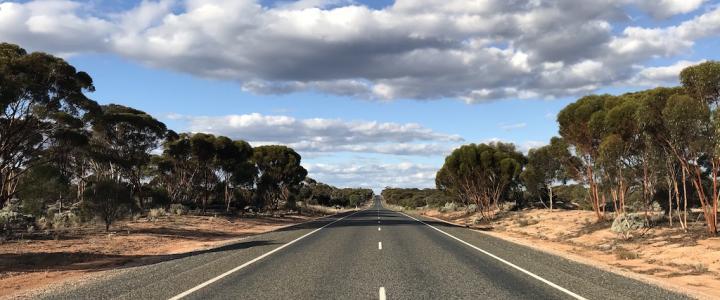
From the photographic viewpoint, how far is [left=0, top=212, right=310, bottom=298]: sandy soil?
13406mm

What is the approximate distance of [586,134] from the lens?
31.1 metres

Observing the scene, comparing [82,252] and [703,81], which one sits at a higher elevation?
[703,81]

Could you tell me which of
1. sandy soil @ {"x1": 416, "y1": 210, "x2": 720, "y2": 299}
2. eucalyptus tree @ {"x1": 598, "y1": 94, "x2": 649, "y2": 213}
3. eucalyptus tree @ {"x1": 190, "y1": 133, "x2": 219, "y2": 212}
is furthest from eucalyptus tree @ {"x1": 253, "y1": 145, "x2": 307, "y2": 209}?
eucalyptus tree @ {"x1": 598, "y1": 94, "x2": 649, "y2": 213}

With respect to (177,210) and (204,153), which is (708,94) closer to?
(177,210)

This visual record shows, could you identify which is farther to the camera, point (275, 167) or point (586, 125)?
point (275, 167)

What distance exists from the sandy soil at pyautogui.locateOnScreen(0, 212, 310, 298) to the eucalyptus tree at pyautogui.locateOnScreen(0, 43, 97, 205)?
6055mm

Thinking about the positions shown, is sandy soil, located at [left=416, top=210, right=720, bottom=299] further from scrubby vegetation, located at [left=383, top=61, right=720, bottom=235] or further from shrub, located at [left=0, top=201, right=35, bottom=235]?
shrub, located at [left=0, top=201, right=35, bottom=235]

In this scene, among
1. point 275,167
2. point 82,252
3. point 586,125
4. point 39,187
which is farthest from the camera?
point 275,167

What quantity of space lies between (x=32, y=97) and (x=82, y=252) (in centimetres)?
1201

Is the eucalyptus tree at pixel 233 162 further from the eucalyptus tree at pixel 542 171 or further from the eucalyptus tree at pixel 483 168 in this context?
the eucalyptus tree at pixel 542 171

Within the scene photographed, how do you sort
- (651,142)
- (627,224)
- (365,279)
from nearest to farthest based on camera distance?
(365,279) < (651,142) < (627,224)

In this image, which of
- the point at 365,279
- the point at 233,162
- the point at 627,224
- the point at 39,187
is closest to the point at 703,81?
the point at 627,224

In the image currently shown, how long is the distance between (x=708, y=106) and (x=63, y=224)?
3326cm

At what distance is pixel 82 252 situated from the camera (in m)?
19.1
